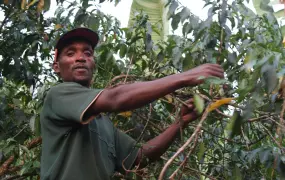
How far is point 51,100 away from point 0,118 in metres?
1.16

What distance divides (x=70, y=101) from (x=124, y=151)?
578 millimetres

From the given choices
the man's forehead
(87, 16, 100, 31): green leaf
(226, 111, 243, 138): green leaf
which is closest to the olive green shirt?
the man's forehead

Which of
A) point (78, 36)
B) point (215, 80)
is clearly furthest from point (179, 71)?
point (215, 80)

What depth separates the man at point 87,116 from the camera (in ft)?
5.33

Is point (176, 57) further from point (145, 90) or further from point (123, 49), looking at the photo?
point (145, 90)

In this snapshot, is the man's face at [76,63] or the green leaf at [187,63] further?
the green leaf at [187,63]

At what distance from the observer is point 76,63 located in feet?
6.70

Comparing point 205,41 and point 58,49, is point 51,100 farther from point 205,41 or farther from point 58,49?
point 205,41

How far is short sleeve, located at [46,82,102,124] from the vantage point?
5.63ft

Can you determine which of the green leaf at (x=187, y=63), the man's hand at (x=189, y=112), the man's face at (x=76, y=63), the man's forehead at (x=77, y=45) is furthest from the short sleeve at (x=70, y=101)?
the green leaf at (x=187, y=63)

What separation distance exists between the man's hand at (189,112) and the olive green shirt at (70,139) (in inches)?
15.2

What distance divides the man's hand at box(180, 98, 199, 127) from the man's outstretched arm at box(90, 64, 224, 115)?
1.25ft

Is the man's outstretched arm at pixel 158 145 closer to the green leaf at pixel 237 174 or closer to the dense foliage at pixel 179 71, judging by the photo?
the dense foliage at pixel 179 71

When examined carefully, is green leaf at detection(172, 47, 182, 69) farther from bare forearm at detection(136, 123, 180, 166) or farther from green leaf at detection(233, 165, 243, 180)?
green leaf at detection(233, 165, 243, 180)
